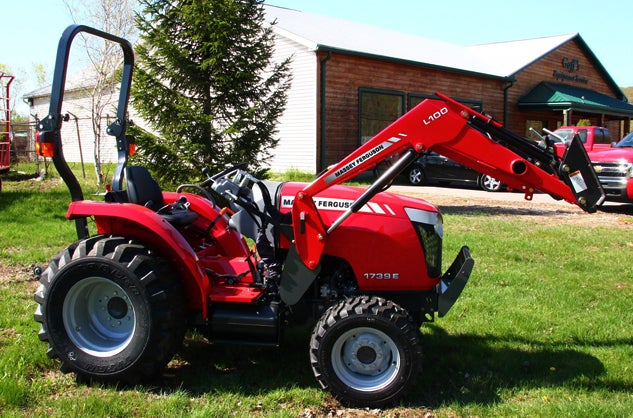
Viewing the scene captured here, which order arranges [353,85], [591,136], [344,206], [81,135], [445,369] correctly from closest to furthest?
[344,206], [445,369], [591,136], [353,85], [81,135]

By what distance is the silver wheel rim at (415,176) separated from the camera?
18.1 metres

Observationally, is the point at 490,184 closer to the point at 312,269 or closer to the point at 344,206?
the point at 344,206

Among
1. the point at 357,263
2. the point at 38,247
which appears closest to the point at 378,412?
the point at 357,263

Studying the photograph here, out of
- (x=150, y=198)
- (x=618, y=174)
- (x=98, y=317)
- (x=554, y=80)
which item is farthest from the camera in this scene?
(x=554, y=80)

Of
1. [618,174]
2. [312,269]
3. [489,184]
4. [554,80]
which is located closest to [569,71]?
[554,80]

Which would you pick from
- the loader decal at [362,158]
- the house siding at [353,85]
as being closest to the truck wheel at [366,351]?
the loader decal at [362,158]

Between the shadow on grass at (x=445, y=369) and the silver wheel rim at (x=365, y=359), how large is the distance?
0.78 ft

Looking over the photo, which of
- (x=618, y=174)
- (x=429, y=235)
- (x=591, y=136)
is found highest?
(x=591, y=136)

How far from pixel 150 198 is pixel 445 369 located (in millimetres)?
2519

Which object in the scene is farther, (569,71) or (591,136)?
(569,71)

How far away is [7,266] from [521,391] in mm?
5719

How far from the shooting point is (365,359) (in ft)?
11.8

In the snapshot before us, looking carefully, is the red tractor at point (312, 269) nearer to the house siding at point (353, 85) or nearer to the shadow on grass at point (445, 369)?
the shadow on grass at point (445, 369)

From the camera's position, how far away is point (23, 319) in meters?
4.88
